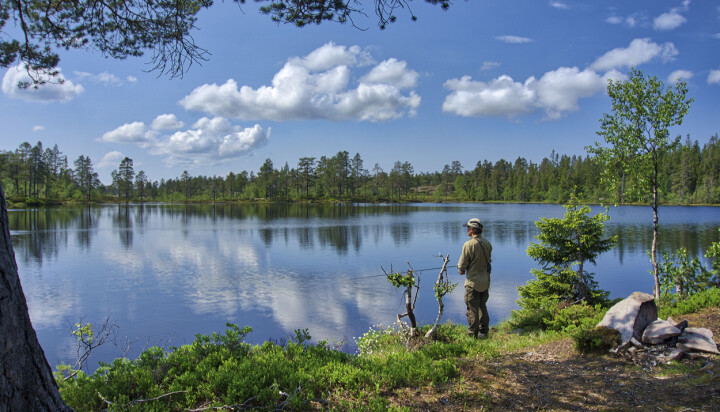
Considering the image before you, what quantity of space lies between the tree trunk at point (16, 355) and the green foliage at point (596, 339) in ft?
21.9

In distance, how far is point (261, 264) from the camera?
78.7 ft

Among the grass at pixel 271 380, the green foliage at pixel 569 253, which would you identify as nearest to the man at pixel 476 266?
the grass at pixel 271 380

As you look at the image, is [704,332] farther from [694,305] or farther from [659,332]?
[694,305]

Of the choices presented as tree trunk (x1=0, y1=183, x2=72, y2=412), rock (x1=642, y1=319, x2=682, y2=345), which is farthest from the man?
tree trunk (x1=0, y1=183, x2=72, y2=412)

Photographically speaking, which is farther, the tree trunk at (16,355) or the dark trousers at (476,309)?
the dark trousers at (476,309)

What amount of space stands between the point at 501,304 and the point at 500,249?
1403cm

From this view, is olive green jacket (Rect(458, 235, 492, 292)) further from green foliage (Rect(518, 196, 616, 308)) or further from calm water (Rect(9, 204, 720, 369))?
green foliage (Rect(518, 196, 616, 308))

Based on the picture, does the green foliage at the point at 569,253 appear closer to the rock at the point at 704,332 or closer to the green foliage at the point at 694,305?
the green foliage at the point at 694,305

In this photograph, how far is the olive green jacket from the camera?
26.9 feet

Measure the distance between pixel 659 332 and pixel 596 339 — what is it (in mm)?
845

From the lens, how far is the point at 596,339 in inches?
241

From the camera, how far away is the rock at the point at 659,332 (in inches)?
229

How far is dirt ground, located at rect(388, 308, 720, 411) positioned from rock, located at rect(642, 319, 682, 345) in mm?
466

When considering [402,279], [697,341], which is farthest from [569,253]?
[402,279]
